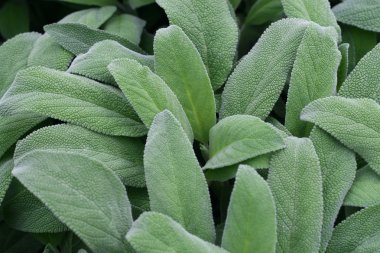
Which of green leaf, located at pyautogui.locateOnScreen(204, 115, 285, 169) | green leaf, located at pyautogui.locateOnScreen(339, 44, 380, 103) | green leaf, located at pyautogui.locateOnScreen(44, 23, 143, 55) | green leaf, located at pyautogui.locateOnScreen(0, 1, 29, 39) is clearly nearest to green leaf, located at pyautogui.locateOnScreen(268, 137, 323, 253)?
green leaf, located at pyautogui.locateOnScreen(204, 115, 285, 169)

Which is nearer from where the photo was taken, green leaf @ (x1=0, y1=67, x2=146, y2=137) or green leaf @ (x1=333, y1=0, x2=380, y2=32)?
green leaf @ (x1=0, y1=67, x2=146, y2=137)

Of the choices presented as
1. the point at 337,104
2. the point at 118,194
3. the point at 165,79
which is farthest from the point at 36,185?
the point at 337,104

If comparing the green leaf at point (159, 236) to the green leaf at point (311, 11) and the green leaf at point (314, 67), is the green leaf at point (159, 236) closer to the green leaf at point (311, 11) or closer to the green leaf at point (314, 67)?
the green leaf at point (314, 67)

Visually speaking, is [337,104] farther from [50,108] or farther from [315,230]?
[50,108]

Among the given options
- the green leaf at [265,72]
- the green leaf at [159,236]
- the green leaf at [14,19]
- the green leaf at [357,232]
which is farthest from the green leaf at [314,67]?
the green leaf at [14,19]

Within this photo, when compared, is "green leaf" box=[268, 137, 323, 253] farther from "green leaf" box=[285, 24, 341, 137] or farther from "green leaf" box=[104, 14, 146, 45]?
"green leaf" box=[104, 14, 146, 45]

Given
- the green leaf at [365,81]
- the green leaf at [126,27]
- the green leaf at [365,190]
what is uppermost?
the green leaf at [365,81]

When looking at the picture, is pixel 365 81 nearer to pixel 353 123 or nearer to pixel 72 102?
pixel 353 123

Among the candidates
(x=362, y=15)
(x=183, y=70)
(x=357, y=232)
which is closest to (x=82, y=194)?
(x=183, y=70)
